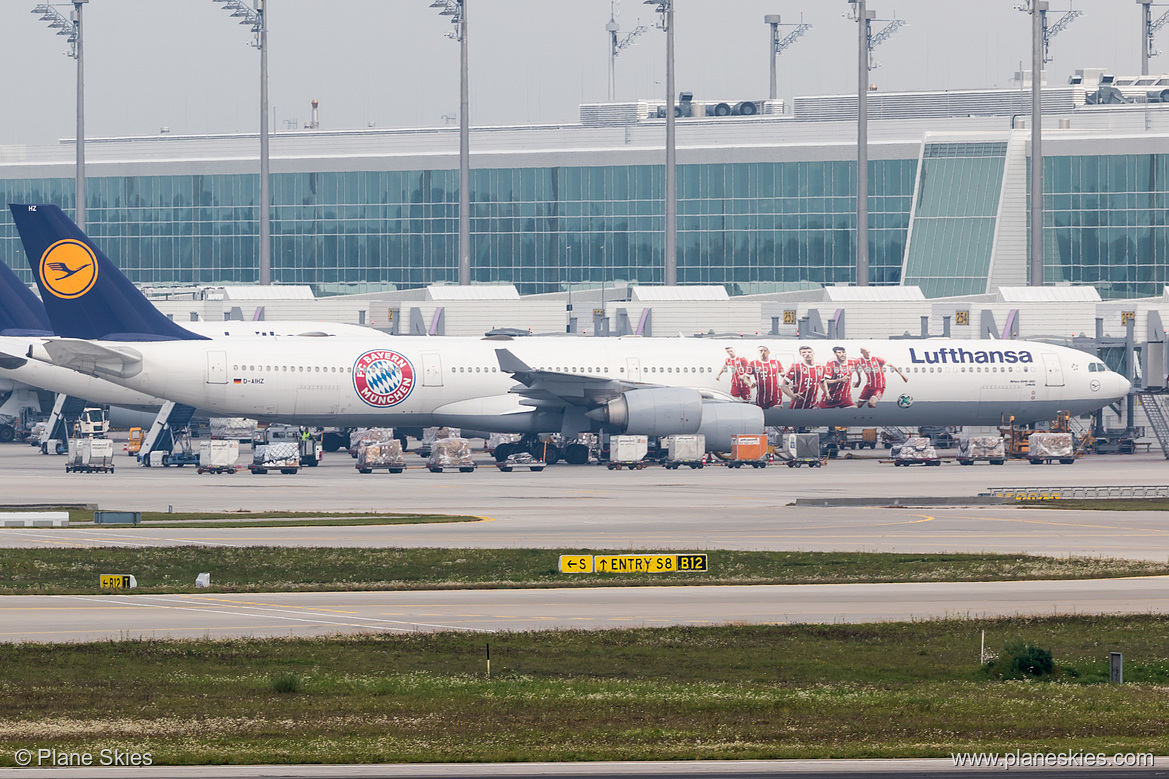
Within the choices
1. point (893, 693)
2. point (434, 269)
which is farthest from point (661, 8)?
point (893, 693)

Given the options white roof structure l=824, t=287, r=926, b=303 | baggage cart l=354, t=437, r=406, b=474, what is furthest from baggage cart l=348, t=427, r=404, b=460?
white roof structure l=824, t=287, r=926, b=303

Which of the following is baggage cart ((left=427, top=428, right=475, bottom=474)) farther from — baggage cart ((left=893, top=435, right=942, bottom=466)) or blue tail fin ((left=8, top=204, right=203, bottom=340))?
baggage cart ((left=893, top=435, right=942, bottom=466))

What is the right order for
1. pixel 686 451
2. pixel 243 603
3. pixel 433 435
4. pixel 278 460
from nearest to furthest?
1. pixel 243 603
2. pixel 278 460
3. pixel 686 451
4. pixel 433 435

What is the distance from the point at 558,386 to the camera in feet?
214

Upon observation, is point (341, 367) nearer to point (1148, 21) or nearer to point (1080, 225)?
point (1080, 225)

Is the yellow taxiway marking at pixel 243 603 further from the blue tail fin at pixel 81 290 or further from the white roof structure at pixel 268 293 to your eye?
the white roof structure at pixel 268 293

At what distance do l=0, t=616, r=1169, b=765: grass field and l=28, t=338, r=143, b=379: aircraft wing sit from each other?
38.0 metres

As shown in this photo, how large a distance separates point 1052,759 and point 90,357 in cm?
4982

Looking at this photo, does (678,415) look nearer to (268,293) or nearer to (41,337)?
(41,337)

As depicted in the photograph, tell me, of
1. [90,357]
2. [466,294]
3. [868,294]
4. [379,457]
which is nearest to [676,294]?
[868,294]

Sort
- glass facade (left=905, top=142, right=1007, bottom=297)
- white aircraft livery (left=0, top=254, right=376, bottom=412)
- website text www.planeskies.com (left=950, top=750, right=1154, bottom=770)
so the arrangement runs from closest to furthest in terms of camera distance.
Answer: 1. website text www.planeskies.com (left=950, top=750, right=1154, bottom=770)
2. white aircraft livery (left=0, top=254, right=376, bottom=412)
3. glass facade (left=905, top=142, right=1007, bottom=297)

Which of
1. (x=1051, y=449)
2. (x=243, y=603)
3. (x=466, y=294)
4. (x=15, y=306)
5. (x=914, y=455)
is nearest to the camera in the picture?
(x=243, y=603)

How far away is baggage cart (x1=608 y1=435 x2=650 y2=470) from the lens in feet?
215

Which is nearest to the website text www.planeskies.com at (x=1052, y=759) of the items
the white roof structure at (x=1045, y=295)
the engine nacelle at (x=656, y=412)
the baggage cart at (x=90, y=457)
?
the engine nacelle at (x=656, y=412)
